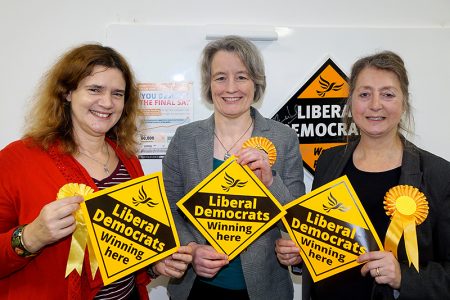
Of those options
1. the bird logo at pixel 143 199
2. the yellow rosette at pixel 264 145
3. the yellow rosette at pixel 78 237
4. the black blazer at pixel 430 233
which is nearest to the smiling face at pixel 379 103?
the black blazer at pixel 430 233

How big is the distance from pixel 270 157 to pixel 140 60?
131 cm

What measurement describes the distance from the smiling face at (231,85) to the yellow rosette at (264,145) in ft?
0.75

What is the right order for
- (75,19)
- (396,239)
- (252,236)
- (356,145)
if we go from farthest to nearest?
(75,19) → (356,145) → (252,236) → (396,239)

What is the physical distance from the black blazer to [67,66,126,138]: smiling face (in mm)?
1268

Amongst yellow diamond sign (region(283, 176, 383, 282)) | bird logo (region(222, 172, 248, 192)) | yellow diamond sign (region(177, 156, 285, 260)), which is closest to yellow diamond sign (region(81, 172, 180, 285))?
yellow diamond sign (region(177, 156, 285, 260))

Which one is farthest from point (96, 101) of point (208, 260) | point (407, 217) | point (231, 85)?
point (407, 217)

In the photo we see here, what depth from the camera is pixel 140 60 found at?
245 cm

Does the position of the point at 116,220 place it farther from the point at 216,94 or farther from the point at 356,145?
the point at 356,145

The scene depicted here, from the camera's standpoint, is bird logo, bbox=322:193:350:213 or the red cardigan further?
bird logo, bbox=322:193:350:213

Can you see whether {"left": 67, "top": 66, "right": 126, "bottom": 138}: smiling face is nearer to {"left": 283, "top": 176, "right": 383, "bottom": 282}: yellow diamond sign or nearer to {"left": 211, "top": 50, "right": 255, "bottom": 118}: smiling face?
{"left": 211, "top": 50, "right": 255, "bottom": 118}: smiling face

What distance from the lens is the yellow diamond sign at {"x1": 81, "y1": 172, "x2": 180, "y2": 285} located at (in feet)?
4.51

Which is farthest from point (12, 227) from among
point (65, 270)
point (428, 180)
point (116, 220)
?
point (428, 180)

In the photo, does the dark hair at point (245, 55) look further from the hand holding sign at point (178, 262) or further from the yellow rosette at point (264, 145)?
the hand holding sign at point (178, 262)

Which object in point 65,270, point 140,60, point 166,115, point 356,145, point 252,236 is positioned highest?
point 140,60
